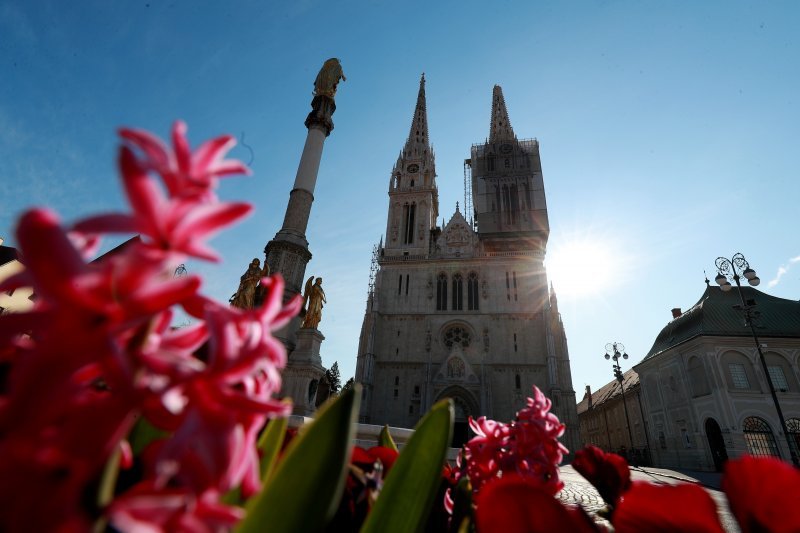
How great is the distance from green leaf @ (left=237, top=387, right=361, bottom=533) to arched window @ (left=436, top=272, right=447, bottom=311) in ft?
87.6

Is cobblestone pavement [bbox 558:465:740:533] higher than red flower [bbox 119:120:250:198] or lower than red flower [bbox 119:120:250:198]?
lower

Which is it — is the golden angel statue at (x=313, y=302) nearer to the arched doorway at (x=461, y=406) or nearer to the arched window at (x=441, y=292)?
the arched doorway at (x=461, y=406)

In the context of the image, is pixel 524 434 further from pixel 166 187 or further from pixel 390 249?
pixel 390 249

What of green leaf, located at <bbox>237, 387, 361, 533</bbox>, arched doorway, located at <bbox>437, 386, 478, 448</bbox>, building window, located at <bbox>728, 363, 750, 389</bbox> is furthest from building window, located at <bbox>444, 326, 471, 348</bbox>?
green leaf, located at <bbox>237, 387, 361, 533</bbox>

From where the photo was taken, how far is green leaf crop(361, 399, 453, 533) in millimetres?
703

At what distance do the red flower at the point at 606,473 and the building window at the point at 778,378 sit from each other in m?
26.7

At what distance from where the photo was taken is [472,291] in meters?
27.3

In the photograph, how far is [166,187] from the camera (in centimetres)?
49

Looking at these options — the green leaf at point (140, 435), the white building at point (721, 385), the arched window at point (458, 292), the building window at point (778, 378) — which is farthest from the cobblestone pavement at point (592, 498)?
the arched window at point (458, 292)

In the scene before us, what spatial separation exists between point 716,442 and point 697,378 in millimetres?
3236

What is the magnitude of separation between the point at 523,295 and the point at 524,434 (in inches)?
1036

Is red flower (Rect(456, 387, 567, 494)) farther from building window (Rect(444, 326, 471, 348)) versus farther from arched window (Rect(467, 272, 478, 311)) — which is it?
arched window (Rect(467, 272, 478, 311))

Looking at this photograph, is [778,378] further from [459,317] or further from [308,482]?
[308,482]

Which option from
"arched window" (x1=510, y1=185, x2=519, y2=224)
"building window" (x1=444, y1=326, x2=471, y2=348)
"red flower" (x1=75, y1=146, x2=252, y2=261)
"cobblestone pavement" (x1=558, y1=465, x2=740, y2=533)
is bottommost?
"cobblestone pavement" (x1=558, y1=465, x2=740, y2=533)
